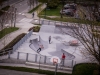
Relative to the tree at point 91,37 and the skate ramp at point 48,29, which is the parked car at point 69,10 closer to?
the skate ramp at point 48,29

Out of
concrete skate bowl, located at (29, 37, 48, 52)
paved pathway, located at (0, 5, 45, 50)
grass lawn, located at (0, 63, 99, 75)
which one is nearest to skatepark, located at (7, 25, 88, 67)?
concrete skate bowl, located at (29, 37, 48, 52)

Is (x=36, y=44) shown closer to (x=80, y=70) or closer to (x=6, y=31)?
(x=6, y=31)

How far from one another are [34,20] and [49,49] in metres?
14.9

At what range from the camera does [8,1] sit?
53.2 m

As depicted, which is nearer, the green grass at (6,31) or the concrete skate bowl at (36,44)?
the concrete skate bowl at (36,44)

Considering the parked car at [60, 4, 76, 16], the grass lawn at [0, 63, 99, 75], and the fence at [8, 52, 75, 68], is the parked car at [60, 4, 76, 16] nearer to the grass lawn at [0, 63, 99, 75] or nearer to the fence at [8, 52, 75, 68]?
the fence at [8, 52, 75, 68]

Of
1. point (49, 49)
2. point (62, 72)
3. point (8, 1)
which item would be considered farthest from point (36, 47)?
point (8, 1)

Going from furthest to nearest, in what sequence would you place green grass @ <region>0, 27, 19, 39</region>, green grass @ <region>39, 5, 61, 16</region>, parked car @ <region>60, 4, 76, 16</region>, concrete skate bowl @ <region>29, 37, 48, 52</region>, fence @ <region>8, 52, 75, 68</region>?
1. green grass @ <region>39, 5, 61, 16</region>
2. parked car @ <region>60, 4, 76, 16</region>
3. green grass @ <region>0, 27, 19, 39</region>
4. concrete skate bowl @ <region>29, 37, 48, 52</region>
5. fence @ <region>8, 52, 75, 68</region>

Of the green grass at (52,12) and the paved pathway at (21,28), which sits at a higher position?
the green grass at (52,12)

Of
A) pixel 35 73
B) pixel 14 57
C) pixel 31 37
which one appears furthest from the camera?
pixel 31 37

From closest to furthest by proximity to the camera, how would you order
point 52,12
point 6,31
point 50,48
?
point 50,48 < point 6,31 < point 52,12

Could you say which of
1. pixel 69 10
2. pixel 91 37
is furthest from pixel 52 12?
pixel 91 37

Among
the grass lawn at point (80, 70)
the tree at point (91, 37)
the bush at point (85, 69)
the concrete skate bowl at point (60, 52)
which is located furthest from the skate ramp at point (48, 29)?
the bush at point (85, 69)

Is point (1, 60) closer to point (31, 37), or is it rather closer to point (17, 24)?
point (31, 37)
